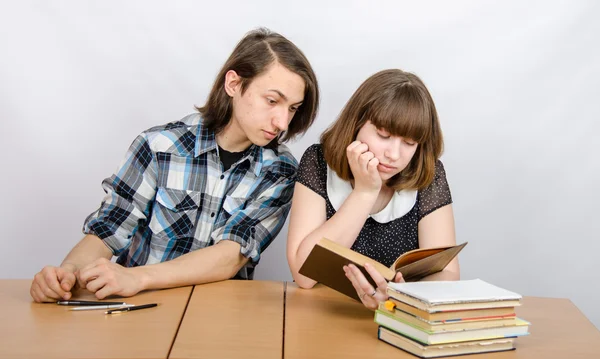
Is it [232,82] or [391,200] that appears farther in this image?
[232,82]

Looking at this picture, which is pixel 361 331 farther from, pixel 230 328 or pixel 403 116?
pixel 403 116

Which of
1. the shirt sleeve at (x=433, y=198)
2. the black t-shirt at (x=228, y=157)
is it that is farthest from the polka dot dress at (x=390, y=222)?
the black t-shirt at (x=228, y=157)

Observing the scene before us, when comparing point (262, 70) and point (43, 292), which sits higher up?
point (262, 70)

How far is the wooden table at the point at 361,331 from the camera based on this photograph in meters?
1.40

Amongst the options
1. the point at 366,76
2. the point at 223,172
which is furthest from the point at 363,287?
the point at 366,76

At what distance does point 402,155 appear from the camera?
1.92m

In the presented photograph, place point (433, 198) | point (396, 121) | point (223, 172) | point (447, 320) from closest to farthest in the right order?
1. point (447, 320)
2. point (396, 121)
3. point (433, 198)
4. point (223, 172)

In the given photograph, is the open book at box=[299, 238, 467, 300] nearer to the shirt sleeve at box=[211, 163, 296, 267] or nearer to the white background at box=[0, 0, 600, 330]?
the shirt sleeve at box=[211, 163, 296, 267]

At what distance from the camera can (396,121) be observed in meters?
1.88

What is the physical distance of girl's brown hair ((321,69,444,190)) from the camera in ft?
6.22

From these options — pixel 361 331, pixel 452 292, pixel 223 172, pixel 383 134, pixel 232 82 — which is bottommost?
pixel 361 331

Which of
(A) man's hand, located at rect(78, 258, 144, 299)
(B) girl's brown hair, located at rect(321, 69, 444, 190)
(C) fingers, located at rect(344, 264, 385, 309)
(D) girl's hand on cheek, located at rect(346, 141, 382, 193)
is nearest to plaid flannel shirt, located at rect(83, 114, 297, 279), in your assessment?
(B) girl's brown hair, located at rect(321, 69, 444, 190)

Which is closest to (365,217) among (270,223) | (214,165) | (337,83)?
(270,223)

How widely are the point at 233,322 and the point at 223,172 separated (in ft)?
2.80
